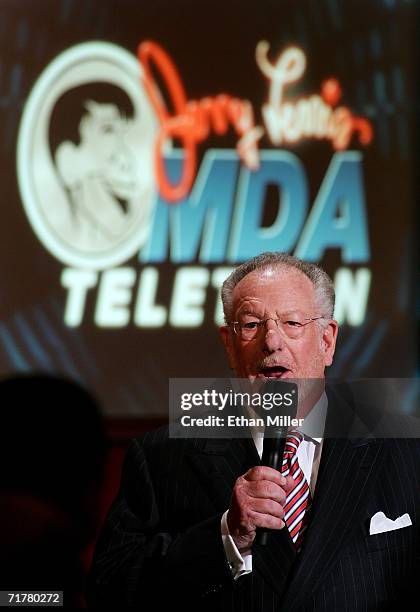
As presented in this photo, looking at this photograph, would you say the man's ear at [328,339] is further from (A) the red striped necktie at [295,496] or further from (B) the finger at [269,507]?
(B) the finger at [269,507]

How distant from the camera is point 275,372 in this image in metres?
1.86

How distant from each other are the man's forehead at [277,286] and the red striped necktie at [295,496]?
31 cm

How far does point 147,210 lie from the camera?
14.2 feet

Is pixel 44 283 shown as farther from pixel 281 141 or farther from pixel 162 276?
pixel 281 141

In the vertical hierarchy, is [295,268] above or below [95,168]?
below

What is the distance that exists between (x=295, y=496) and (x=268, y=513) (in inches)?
11.7

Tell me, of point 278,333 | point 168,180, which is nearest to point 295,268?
point 278,333

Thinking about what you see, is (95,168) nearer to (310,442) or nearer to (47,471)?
(310,442)

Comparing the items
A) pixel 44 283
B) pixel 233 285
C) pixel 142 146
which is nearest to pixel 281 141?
pixel 142 146

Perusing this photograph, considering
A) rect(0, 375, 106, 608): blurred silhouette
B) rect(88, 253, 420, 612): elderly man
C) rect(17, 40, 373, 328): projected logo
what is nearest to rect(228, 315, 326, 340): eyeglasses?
rect(88, 253, 420, 612): elderly man

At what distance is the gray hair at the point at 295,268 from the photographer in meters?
2.00

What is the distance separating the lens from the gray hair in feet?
6.57

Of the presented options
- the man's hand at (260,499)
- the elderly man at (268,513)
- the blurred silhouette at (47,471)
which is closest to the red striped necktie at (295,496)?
the elderly man at (268,513)

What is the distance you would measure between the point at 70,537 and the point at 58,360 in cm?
332
